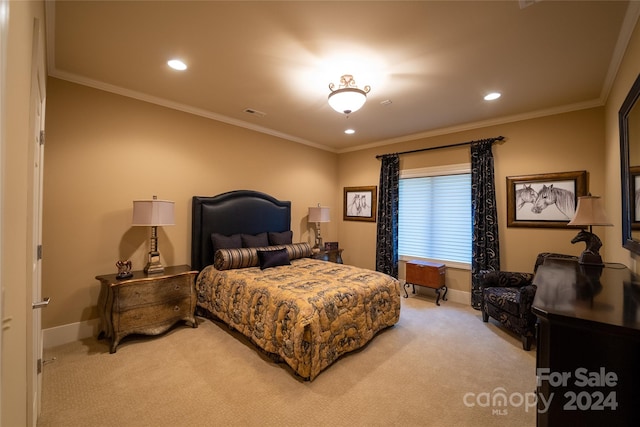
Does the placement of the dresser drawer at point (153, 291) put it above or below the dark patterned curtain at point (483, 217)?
below

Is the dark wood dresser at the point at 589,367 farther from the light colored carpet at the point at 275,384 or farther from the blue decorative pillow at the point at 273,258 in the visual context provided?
the blue decorative pillow at the point at 273,258

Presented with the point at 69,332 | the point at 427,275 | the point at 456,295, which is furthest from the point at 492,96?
the point at 69,332

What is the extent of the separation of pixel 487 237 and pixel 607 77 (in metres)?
2.17

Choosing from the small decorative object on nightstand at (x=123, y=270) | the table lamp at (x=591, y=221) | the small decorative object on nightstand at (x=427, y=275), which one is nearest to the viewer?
the table lamp at (x=591, y=221)

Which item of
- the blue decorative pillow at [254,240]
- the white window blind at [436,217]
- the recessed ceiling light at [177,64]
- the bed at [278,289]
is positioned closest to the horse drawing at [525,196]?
the white window blind at [436,217]

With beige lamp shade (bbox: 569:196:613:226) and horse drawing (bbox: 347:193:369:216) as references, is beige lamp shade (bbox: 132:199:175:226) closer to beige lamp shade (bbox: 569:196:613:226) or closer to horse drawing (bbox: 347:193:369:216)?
horse drawing (bbox: 347:193:369:216)

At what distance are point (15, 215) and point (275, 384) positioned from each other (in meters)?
2.03

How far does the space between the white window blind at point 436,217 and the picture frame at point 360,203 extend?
1.80ft

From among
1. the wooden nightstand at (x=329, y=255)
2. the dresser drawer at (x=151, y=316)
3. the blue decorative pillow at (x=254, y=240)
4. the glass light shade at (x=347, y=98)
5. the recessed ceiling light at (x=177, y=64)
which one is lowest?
the dresser drawer at (x=151, y=316)

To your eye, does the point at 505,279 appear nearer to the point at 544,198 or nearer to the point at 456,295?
the point at 456,295

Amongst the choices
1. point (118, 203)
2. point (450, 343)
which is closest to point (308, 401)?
point (450, 343)

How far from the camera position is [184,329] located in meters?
3.22

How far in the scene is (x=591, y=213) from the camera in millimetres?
2359

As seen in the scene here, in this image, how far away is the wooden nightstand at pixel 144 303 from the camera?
2.73m
